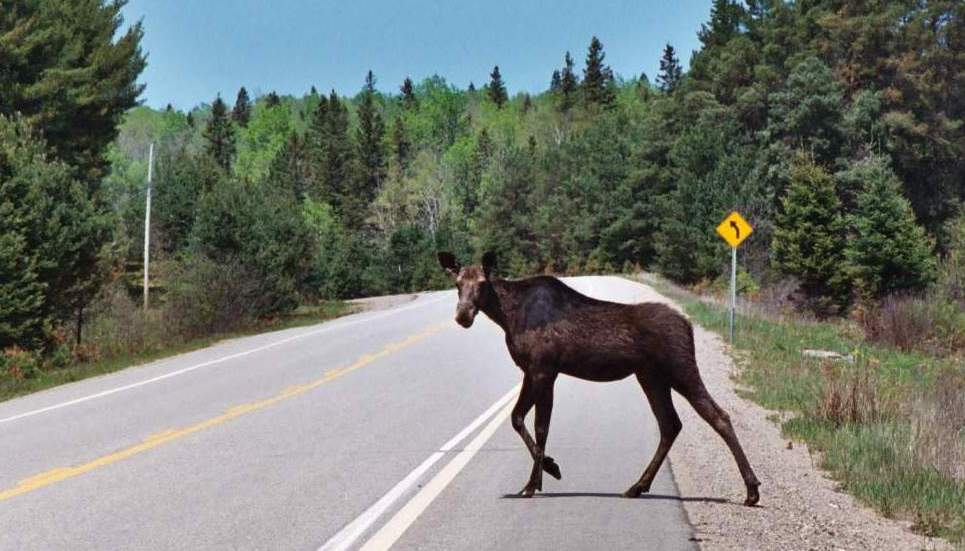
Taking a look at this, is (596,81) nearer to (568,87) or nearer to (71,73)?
(568,87)

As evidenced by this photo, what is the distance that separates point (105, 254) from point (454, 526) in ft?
81.2

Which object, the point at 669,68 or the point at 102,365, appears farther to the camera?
the point at 669,68

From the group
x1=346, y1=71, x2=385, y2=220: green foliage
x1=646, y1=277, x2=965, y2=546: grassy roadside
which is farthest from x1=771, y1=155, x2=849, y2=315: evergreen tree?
x1=346, y1=71, x2=385, y2=220: green foliage

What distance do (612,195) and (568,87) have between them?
83562 millimetres

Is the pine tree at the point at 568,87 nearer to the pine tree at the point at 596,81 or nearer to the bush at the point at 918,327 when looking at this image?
the pine tree at the point at 596,81

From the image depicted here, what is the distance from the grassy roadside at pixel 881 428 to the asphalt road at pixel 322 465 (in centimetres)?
172

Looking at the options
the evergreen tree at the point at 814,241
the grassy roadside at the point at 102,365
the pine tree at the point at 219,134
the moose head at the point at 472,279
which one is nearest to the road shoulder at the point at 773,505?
the moose head at the point at 472,279

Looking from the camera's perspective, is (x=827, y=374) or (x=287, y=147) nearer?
(x=827, y=374)

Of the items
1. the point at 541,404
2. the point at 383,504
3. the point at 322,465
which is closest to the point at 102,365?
the point at 322,465

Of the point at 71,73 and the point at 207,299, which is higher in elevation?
the point at 71,73

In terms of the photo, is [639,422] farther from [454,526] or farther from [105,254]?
[105,254]

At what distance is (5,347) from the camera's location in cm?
2355

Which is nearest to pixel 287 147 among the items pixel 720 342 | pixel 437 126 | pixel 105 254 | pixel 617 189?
pixel 437 126

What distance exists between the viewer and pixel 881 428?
10.0 m
